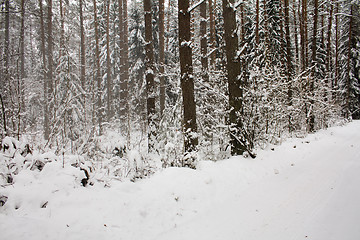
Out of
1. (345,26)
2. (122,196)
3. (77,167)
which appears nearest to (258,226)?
(122,196)

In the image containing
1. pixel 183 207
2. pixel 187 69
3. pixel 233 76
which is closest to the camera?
pixel 183 207

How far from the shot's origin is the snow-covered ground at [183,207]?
2.73 metres

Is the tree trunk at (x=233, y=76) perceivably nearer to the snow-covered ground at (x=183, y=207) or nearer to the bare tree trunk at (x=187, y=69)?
the bare tree trunk at (x=187, y=69)

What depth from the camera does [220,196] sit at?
163 inches

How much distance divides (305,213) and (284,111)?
6600 mm

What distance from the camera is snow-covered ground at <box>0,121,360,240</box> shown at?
108 inches

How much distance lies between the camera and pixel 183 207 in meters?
3.63

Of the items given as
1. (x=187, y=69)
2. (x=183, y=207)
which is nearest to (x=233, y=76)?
(x=187, y=69)

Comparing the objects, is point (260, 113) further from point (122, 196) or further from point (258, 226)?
point (122, 196)

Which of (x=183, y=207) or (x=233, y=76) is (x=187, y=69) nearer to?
(x=233, y=76)

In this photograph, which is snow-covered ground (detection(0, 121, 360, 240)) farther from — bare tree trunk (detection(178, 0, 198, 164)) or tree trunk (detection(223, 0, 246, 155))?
tree trunk (detection(223, 0, 246, 155))

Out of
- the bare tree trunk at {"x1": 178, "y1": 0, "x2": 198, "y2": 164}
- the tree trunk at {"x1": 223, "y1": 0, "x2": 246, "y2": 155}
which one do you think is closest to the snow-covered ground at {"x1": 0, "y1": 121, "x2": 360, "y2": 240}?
the bare tree trunk at {"x1": 178, "y1": 0, "x2": 198, "y2": 164}

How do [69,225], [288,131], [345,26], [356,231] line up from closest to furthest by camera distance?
[69,225], [356,231], [288,131], [345,26]

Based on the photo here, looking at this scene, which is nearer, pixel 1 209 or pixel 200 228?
pixel 1 209
